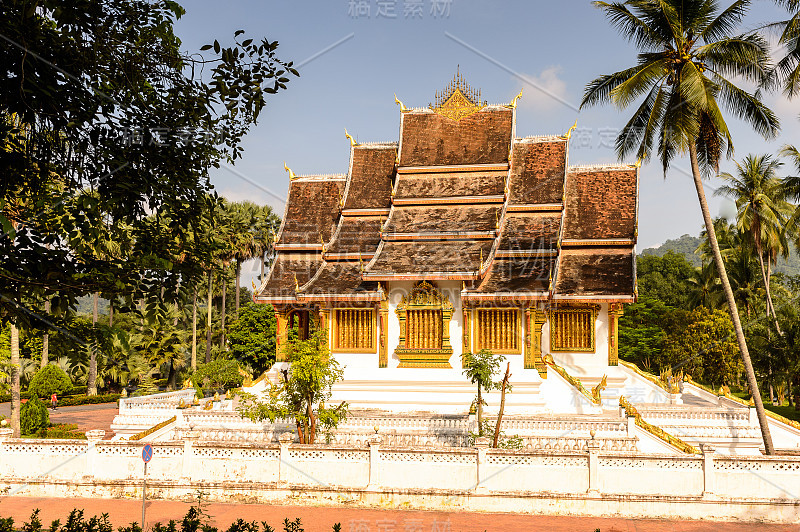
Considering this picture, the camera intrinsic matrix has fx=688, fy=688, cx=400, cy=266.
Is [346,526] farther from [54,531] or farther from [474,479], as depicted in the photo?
[54,531]

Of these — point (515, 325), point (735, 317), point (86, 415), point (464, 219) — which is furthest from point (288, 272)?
point (735, 317)

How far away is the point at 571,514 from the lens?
1364cm

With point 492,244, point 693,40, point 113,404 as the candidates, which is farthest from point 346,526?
point 113,404

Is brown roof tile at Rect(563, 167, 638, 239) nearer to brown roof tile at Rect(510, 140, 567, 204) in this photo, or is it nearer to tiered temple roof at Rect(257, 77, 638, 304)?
tiered temple roof at Rect(257, 77, 638, 304)

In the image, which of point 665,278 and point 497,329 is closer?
point 497,329

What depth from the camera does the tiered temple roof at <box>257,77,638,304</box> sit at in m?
23.4

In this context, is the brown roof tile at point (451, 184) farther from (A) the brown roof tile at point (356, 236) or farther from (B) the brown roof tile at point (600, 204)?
(B) the brown roof tile at point (600, 204)

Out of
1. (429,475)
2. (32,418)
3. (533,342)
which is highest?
(533,342)

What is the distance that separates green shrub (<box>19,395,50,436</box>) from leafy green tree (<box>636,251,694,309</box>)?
1786 inches

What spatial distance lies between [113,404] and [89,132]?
106 ft

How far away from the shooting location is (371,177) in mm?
28016

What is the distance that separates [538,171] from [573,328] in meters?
6.43

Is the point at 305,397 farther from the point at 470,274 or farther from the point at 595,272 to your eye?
the point at 595,272

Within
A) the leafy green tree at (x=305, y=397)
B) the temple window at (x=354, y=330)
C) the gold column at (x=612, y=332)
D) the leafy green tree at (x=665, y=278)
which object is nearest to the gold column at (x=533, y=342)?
the gold column at (x=612, y=332)
